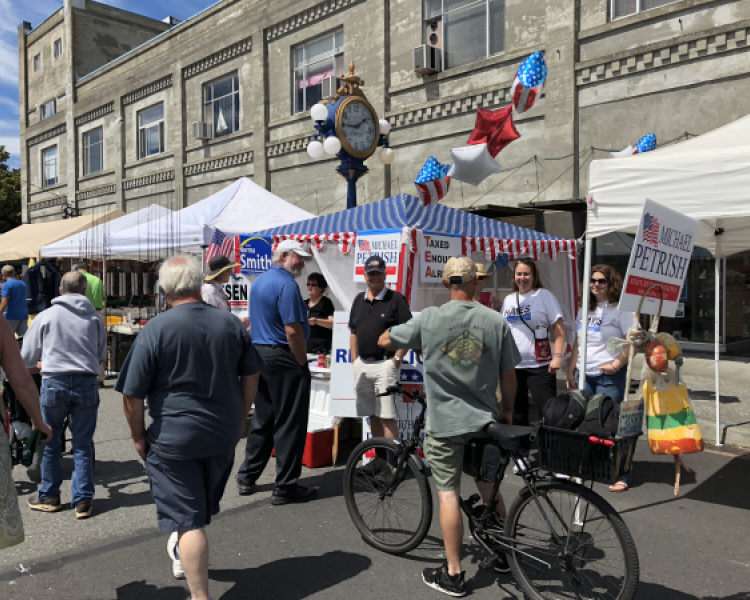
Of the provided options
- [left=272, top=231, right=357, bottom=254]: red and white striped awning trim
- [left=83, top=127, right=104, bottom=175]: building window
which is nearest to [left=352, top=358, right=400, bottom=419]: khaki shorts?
[left=272, top=231, right=357, bottom=254]: red and white striped awning trim

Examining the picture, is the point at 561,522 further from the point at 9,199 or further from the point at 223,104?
the point at 9,199

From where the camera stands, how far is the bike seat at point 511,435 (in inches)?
123

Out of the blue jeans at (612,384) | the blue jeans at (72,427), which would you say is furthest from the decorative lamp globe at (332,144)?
the blue jeans at (72,427)

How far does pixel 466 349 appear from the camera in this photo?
3354 millimetres

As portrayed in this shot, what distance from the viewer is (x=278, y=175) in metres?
18.5

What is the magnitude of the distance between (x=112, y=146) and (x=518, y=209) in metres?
19.7

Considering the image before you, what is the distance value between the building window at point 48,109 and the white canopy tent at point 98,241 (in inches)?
741

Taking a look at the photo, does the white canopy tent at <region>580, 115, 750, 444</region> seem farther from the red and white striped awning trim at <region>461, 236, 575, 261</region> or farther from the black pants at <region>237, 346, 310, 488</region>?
the red and white striped awning trim at <region>461, 236, 575, 261</region>

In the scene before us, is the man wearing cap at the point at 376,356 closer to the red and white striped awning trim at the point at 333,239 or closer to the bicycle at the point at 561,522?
the bicycle at the point at 561,522

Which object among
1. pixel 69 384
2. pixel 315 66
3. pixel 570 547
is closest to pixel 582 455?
pixel 570 547

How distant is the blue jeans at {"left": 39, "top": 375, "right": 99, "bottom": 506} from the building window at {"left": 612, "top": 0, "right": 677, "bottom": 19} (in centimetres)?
1133

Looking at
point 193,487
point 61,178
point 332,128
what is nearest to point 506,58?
point 332,128

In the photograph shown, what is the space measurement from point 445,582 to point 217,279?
393 centimetres

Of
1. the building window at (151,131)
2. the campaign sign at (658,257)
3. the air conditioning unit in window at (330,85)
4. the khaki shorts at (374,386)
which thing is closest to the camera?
the campaign sign at (658,257)
